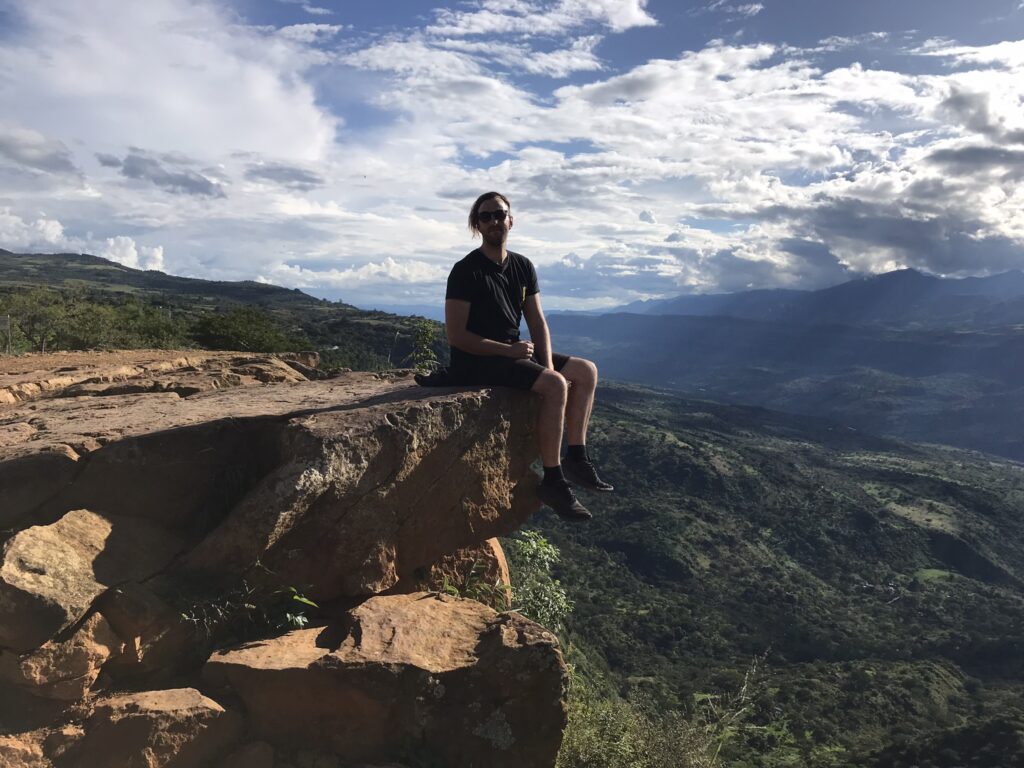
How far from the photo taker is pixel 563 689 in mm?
A: 5516

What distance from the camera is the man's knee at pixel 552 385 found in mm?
7074

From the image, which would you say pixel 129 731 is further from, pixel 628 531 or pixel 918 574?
pixel 918 574

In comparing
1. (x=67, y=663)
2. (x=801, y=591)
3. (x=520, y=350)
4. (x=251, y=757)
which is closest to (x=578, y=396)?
(x=520, y=350)

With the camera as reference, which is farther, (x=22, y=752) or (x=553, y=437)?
(x=553, y=437)

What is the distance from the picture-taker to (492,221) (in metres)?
7.16

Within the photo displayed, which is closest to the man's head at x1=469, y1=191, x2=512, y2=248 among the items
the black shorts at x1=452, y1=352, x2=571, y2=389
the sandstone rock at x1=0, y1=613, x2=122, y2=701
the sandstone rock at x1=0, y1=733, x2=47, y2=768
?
the black shorts at x1=452, y1=352, x2=571, y2=389

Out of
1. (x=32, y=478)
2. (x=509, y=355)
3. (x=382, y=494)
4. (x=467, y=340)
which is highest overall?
(x=467, y=340)

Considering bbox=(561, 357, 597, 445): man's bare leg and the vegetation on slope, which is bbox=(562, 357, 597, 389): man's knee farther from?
the vegetation on slope

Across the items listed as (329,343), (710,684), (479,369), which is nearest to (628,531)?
(710,684)

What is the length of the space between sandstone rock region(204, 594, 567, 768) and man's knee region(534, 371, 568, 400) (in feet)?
7.92

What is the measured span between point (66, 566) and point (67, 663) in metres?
0.73

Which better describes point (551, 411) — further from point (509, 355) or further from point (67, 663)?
point (67, 663)

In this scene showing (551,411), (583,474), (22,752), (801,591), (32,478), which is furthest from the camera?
(801,591)

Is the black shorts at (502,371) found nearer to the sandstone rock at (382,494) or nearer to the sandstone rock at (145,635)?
the sandstone rock at (382,494)
